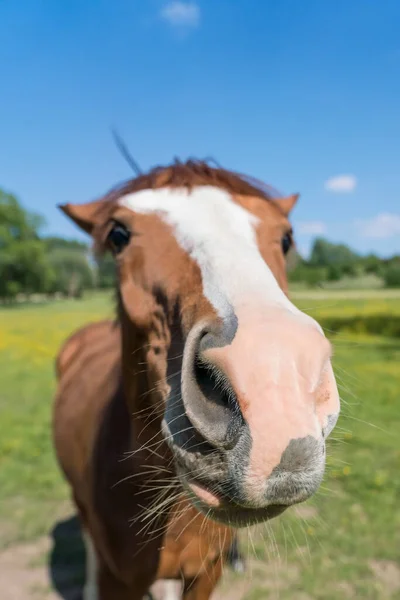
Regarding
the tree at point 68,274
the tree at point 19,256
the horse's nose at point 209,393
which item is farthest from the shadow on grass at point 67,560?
the tree at point 19,256

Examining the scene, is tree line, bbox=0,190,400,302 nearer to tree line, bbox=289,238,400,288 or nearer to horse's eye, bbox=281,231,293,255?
tree line, bbox=289,238,400,288

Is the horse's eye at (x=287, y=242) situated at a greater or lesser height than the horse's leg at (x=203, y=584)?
greater

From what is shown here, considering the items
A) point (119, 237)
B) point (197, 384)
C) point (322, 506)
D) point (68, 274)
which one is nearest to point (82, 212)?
point (119, 237)

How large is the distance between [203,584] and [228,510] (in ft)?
5.69

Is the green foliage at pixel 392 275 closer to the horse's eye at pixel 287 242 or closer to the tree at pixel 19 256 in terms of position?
the horse's eye at pixel 287 242

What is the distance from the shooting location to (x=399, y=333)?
22828 millimetres

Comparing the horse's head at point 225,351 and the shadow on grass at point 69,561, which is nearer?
the horse's head at point 225,351

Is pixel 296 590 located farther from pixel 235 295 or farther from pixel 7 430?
pixel 7 430

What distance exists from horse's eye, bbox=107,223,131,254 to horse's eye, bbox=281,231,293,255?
78 centimetres

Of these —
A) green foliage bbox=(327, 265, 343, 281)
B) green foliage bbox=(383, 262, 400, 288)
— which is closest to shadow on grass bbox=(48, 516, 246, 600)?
green foliage bbox=(327, 265, 343, 281)

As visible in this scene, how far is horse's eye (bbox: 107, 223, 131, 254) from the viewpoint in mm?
2138

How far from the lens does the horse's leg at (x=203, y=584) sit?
2639 millimetres

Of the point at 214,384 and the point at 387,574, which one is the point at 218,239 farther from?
the point at 387,574

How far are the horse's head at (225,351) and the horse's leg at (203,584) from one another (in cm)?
128
